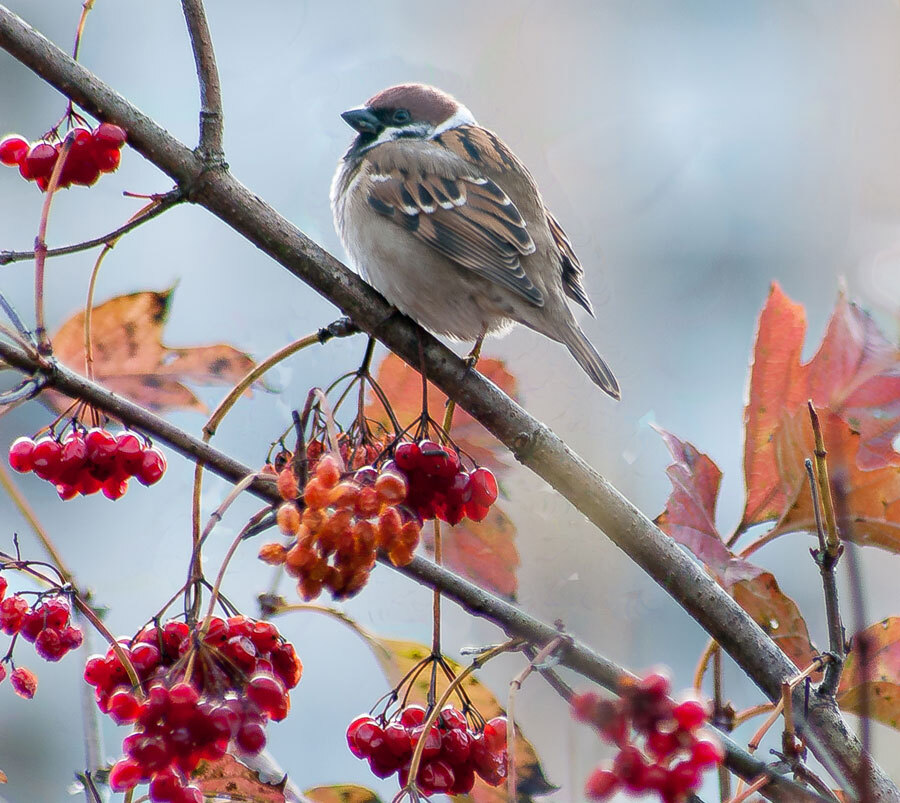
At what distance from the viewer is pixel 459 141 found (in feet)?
11.0

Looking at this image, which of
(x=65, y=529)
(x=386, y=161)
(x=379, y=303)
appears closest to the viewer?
(x=379, y=303)

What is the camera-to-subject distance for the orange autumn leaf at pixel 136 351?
183cm

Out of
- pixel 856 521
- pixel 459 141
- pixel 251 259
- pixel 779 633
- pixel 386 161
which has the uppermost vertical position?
pixel 251 259

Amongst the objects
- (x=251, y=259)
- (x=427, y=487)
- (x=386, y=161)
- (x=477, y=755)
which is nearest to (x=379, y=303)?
(x=427, y=487)

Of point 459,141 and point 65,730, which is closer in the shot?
point 459,141

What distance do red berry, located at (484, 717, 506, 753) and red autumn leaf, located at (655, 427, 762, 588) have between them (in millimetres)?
374

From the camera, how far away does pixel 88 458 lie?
1624 millimetres

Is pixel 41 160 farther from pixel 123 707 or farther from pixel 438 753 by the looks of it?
pixel 438 753

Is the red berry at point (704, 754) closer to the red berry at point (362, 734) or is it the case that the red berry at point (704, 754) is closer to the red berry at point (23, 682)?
the red berry at point (362, 734)

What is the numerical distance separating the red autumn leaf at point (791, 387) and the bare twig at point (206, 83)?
0.92 m

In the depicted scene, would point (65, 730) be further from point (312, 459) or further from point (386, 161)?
point (312, 459)

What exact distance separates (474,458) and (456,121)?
213 centimetres

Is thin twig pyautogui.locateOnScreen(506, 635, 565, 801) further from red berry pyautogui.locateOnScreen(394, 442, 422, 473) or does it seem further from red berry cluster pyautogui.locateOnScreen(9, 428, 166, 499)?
red berry cluster pyautogui.locateOnScreen(9, 428, 166, 499)

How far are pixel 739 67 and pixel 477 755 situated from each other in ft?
24.3
